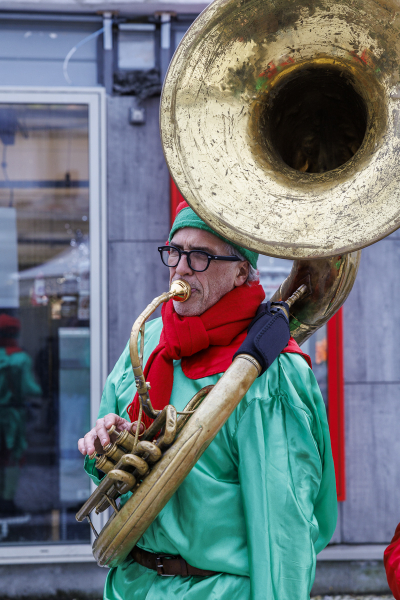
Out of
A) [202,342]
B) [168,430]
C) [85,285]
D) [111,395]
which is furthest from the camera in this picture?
[85,285]

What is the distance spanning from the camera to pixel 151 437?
4.15 ft

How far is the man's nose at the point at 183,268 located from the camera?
1.42 metres

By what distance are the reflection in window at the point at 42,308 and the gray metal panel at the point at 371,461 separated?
1828 millimetres

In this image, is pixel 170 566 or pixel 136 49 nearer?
pixel 170 566

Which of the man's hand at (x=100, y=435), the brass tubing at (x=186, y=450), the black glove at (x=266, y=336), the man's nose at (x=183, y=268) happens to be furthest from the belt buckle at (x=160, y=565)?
the man's nose at (x=183, y=268)

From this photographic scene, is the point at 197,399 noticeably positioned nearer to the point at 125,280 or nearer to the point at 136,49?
the point at 125,280

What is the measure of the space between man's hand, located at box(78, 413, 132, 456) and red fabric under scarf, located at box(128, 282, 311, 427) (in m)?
0.04

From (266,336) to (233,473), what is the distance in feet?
1.22

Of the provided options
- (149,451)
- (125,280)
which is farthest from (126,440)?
(125,280)

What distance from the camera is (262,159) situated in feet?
4.60

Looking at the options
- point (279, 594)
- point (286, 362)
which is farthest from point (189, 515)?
point (286, 362)

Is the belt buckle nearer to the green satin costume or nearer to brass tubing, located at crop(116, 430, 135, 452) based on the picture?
the green satin costume

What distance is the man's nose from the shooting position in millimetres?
1425

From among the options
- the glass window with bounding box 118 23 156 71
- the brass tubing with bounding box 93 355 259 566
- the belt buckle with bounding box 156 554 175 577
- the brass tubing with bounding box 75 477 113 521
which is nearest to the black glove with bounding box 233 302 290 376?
the brass tubing with bounding box 93 355 259 566
